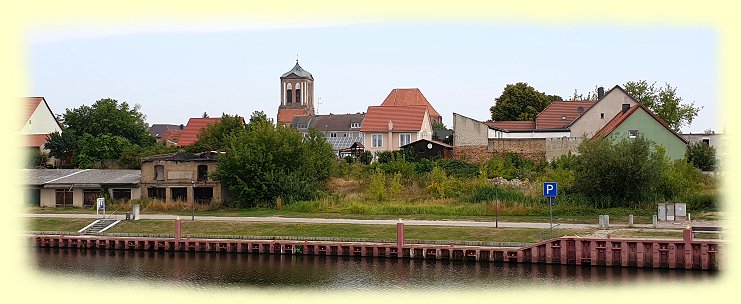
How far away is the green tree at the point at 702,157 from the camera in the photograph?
5835cm

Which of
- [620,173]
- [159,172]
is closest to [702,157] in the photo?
[620,173]

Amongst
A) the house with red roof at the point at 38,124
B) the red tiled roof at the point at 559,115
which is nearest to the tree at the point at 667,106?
the red tiled roof at the point at 559,115

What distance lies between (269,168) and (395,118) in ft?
97.5

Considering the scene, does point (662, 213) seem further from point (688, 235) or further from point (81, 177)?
point (81, 177)

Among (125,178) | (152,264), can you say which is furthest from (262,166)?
(152,264)

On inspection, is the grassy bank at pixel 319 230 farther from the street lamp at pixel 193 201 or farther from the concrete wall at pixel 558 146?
the concrete wall at pixel 558 146

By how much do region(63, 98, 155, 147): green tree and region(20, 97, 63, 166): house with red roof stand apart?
2016mm

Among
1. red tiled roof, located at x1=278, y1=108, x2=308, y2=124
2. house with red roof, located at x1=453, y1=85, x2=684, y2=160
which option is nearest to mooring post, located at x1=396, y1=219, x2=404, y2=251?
house with red roof, located at x1=453, y1=85, x2=684, y2=160

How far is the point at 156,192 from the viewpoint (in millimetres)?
54094

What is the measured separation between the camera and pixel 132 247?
1626 inches

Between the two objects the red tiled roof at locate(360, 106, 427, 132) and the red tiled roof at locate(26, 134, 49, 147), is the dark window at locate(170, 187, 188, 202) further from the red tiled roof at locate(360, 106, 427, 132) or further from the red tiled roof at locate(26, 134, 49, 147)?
the red tiled roof at locate(360, 106, 427, 132)

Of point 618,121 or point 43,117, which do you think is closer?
point 618,121

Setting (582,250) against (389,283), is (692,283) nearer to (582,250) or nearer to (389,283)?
(582,250)

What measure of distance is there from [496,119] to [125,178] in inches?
1490
